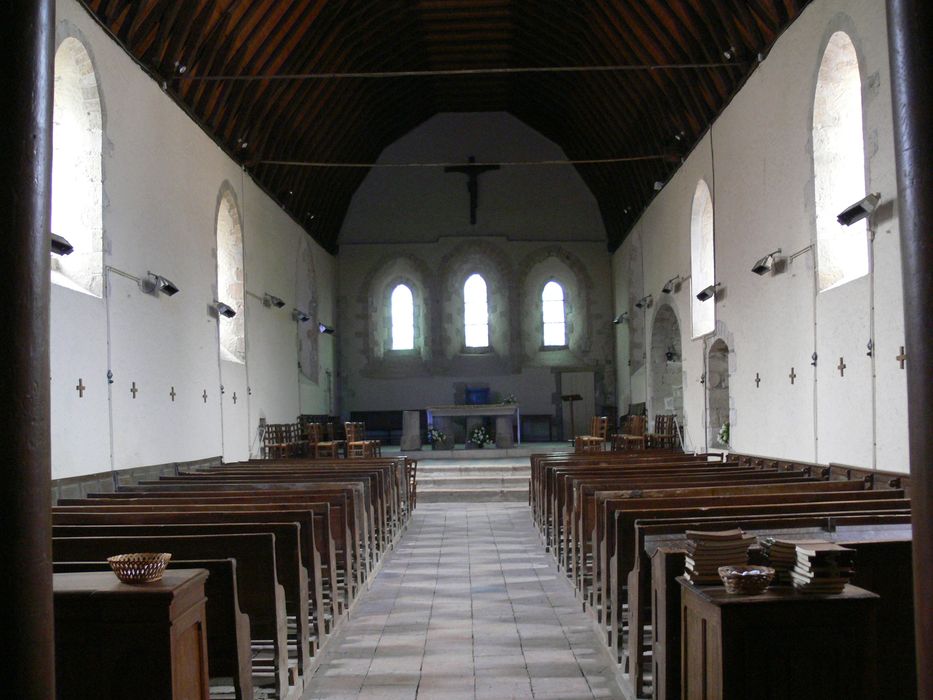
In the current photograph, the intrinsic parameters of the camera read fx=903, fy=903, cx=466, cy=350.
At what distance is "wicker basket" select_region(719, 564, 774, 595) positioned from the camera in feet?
8.62

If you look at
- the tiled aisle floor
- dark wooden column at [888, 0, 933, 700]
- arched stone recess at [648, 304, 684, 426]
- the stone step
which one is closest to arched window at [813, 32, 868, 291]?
the tiled aisle floor

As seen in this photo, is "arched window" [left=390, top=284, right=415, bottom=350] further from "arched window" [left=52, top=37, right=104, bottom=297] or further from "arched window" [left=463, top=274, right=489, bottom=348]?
"arched window" [left=52, top=37, right=104, bottom=297]

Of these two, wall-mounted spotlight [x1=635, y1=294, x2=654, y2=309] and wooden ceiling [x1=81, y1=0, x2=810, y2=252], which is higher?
wooden ceiling [x1=81, y1=0, x2=810, y2=252]

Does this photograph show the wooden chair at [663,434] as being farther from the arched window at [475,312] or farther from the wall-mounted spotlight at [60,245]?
the wall-mounted spotlight at [60,245]

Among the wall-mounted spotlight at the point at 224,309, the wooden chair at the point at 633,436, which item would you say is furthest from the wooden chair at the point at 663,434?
the wall-mounted spotlight at the point at 224,309

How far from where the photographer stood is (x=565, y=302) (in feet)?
68.8

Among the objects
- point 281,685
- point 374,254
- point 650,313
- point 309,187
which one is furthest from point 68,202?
point 374,254

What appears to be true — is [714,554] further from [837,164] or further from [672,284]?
[672,284]

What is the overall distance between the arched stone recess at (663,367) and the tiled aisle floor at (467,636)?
8199 millimetres

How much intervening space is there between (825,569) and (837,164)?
683 centimetres

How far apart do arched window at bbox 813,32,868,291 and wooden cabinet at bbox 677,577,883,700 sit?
6.24m

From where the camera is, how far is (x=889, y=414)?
6.97 meters

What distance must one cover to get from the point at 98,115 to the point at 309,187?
8.20m

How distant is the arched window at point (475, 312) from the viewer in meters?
21.0
